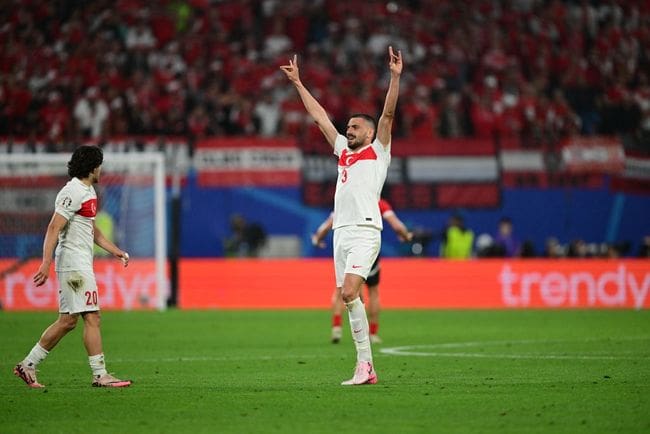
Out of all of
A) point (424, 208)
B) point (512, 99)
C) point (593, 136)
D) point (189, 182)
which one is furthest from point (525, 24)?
point (189, 182)

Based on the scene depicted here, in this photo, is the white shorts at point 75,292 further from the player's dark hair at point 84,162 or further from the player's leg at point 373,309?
the player's leg at point 373,309

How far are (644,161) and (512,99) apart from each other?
4067mm

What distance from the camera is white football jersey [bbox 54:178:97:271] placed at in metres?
10.8

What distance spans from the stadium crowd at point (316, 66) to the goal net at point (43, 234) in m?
1.33

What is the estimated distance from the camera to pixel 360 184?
11.1m

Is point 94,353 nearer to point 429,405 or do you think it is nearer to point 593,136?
point 429,405

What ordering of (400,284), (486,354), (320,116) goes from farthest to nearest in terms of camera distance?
(400,284) → (486,354) → (320,116)

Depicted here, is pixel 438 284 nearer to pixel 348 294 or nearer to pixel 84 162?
pixel 348 294

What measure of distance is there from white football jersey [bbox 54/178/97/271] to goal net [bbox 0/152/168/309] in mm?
14965

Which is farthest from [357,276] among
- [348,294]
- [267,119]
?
[267,119]

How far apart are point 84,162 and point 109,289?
15892mm

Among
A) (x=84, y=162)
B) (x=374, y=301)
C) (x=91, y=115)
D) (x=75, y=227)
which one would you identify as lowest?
(x=374, y=301)

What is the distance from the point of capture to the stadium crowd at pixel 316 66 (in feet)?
95.1

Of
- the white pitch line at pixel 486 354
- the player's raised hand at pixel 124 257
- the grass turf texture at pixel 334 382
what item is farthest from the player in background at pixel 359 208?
the white pitch line at pixel 486 354
